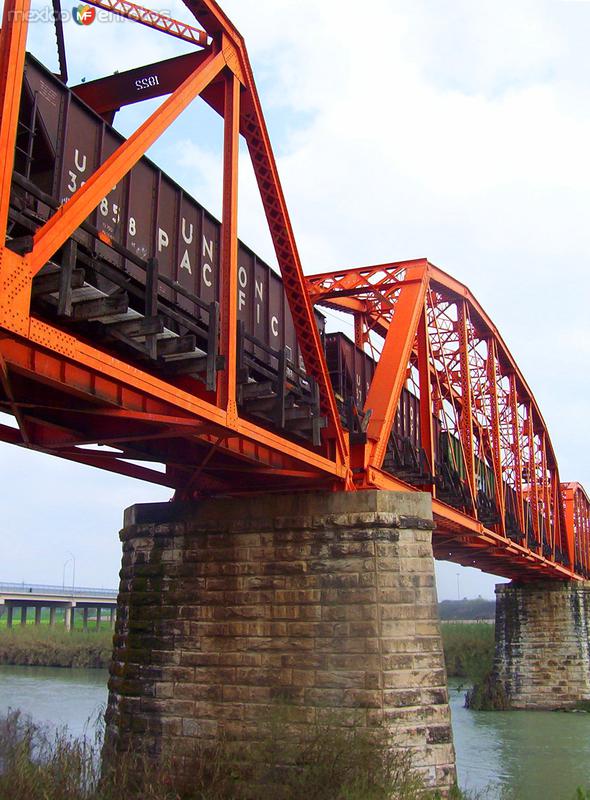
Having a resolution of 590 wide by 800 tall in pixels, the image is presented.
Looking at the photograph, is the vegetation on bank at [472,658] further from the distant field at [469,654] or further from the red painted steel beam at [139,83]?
the red painted steel beam at [139,83]

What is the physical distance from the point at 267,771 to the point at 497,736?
22784 mm

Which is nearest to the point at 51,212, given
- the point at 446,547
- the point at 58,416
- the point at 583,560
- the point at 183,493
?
the point at 58,416

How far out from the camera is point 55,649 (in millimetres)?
66375

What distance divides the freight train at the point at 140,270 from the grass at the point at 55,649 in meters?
54.4

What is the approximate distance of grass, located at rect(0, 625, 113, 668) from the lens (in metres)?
64.4

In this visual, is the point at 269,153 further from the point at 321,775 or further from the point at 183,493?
the point at 321,775

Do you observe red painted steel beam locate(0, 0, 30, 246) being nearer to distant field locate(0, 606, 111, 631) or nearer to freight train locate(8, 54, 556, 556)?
→ freight train locate(8, 54, 556, 556)

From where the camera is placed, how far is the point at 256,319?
50.1ft

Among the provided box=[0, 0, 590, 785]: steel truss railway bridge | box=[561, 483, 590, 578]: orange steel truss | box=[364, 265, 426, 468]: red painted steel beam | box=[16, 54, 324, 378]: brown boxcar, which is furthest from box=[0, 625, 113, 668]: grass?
box=[16, 54, 324, 378]: brown boxcar

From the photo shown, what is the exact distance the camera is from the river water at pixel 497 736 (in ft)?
73.9

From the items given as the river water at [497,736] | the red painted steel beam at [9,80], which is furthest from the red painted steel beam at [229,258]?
the river water at [497,736]

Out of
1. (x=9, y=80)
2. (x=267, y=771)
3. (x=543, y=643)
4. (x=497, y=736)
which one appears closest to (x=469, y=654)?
(x=543, y=643)

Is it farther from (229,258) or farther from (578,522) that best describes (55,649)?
(229,258)

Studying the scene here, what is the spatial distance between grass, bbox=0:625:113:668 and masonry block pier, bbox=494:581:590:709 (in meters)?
31.9
